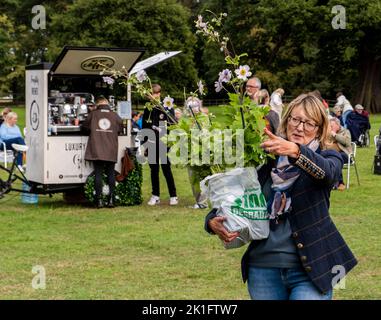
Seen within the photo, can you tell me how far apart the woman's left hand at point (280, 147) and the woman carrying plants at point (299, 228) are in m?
0.24

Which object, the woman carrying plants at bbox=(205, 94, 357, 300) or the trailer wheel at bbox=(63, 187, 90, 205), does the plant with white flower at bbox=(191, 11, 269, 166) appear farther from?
the trailer wheel at bbox=(63, 187, 90, 205)

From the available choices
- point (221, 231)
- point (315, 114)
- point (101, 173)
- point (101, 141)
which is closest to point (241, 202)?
point (221, 231)

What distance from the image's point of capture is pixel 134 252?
10773 mm

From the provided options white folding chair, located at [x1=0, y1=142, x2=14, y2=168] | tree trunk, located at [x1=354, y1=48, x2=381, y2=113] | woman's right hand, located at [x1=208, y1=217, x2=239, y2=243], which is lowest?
tree trunk, located at [x1=354, y1=48, x2=381, y2=113]

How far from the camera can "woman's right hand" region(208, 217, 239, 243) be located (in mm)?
4547

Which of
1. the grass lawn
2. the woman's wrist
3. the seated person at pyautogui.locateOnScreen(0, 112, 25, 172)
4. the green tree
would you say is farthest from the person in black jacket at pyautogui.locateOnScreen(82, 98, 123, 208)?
the green tree

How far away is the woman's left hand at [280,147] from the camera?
4199mm

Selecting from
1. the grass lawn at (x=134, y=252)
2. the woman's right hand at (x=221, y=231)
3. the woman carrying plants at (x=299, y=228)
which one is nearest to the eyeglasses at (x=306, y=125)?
the woman carrying plants at (x=299, y=228)

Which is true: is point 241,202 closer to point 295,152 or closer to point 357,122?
point 295,152

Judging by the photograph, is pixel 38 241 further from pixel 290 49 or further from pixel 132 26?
pixel 290 49

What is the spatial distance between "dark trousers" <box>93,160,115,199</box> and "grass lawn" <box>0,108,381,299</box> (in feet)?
1.21

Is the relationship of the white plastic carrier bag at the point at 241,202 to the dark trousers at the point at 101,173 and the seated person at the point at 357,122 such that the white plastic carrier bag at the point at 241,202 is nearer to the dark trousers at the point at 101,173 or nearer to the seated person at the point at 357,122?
the dark trousers at the point at 101,173

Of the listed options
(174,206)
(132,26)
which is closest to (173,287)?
(174,206)

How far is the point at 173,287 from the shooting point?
8.67m
